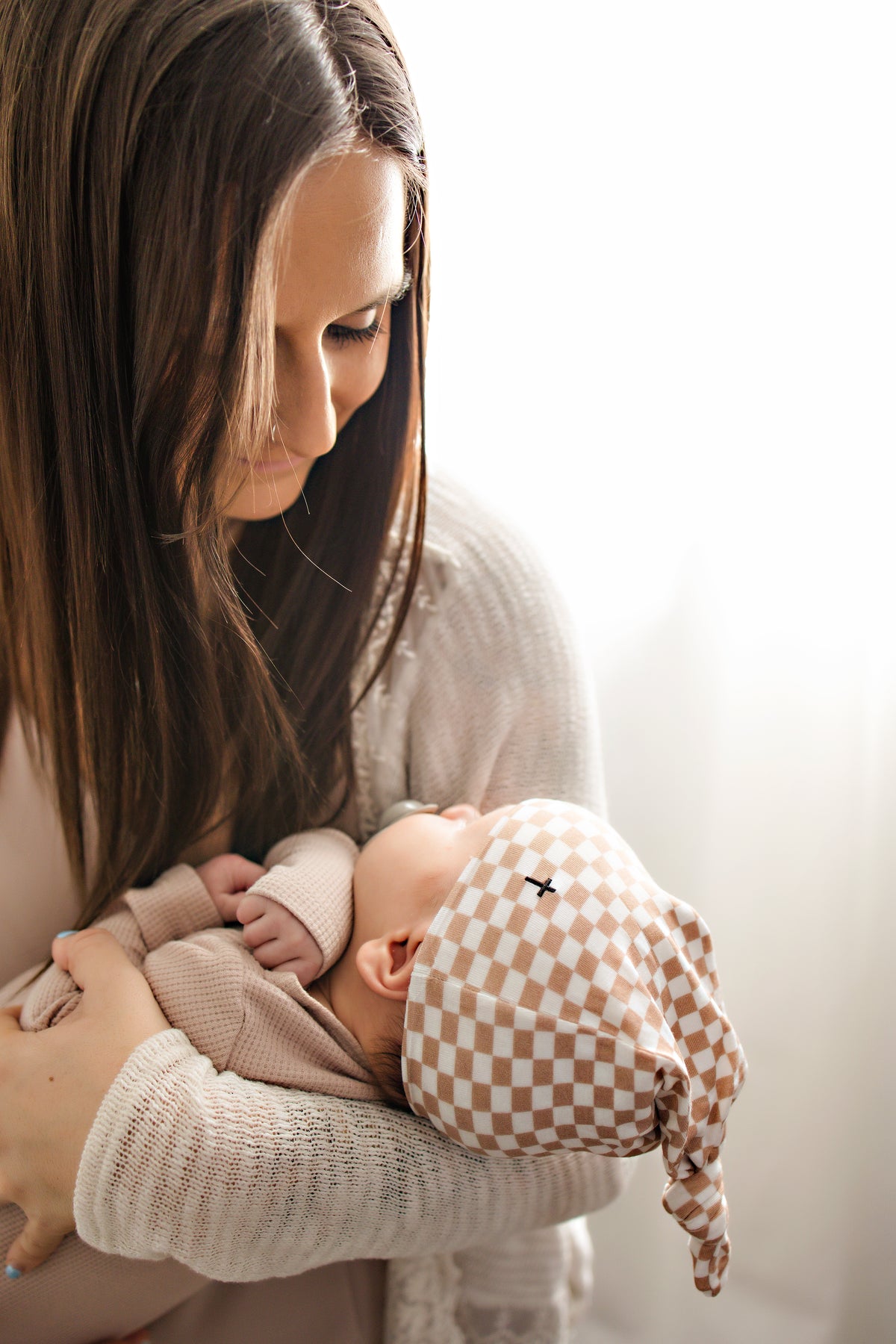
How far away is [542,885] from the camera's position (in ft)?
2.38

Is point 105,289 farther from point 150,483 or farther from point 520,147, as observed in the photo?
point 520,147

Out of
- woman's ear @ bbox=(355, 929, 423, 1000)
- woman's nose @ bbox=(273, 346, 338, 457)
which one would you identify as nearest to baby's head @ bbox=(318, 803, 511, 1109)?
woman's ear @ bbox=(355, 929, 423, 1000)

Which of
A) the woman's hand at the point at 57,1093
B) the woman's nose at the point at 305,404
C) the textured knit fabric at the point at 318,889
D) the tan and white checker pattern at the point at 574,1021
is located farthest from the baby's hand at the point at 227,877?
the woman's nose at the point at 305,404

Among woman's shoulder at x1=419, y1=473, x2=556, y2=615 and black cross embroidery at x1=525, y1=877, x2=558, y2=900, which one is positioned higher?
woman's shoulder at x1=419, y1=473, x2=556, y2=615

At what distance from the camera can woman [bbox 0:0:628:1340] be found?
624mm

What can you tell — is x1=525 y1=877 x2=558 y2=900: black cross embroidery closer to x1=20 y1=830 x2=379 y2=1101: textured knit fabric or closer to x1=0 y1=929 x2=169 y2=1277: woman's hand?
x1=20 y1=830 x2=379 y2=1101: textured knit fabric

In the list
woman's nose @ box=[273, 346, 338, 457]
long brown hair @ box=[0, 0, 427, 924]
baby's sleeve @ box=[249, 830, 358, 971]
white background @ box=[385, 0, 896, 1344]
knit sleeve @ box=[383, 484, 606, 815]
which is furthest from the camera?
white background @ box=[385, 0, 896, 1344]

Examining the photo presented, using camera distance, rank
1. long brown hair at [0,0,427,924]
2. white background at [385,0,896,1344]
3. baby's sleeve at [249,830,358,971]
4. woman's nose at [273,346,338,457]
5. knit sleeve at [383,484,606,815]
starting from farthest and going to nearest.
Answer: white background at [385,0,896,1344]
knit sleeve at [383,484,606,815]
baby's sleeve at [249,830,358,971]
woman's nose at [273,346,338,457]
long brown hair at [0,0,427,924]

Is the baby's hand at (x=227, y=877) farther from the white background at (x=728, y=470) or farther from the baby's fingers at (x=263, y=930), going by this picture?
the white background at (x=728, y=470)

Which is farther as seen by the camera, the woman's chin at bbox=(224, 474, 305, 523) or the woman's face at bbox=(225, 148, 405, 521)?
the woman's chin at bbox=(224, 474, 305, 523)

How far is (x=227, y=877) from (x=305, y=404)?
0.46 meters

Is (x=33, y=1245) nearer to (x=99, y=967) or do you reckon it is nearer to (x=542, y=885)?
(x=99, y=967)

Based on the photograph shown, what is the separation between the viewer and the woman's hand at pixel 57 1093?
718 mm

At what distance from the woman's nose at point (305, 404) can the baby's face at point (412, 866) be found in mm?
343
